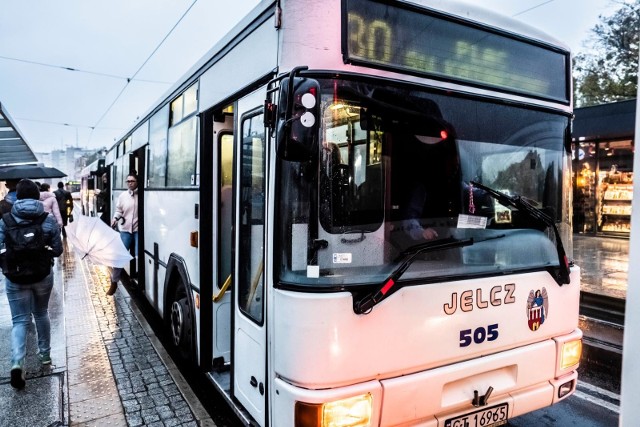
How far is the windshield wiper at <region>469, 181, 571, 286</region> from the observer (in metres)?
2.91

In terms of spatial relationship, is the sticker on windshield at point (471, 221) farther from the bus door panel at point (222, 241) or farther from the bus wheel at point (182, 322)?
the bus wheel at point (182, 322)

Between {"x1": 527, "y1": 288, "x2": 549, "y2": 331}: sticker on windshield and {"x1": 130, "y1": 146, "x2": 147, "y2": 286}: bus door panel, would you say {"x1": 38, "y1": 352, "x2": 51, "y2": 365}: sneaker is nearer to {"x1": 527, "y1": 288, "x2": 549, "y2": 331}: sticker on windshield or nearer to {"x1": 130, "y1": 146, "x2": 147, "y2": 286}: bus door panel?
{"x1": 130, "y1": 146, "x2": 147, "y2": 286}: bus door panel

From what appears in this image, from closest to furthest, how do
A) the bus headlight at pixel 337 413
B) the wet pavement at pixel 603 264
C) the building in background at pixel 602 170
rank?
the bus headlight at pixel 337 413
the wet pavement at pixel 603 264
the building in background at pixel 602 170

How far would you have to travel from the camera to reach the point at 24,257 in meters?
4.39

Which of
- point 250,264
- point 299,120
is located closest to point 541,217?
point 299,120

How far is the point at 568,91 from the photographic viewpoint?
10.9 feet

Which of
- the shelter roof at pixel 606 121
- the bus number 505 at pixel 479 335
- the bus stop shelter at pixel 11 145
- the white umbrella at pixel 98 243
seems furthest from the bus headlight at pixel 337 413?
the shelter roof at pixel 606 121

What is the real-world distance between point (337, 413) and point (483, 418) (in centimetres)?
102

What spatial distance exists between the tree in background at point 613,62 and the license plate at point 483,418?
1713cm

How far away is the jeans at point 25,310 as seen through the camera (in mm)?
4414

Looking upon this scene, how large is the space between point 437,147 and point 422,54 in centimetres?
55

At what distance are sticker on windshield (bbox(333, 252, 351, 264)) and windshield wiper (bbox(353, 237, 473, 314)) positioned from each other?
218mm

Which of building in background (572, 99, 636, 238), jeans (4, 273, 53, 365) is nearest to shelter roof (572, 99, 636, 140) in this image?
building in background (572, 99, 636, 238)

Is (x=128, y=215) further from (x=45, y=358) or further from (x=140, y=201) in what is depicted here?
(x=45, y=358)
